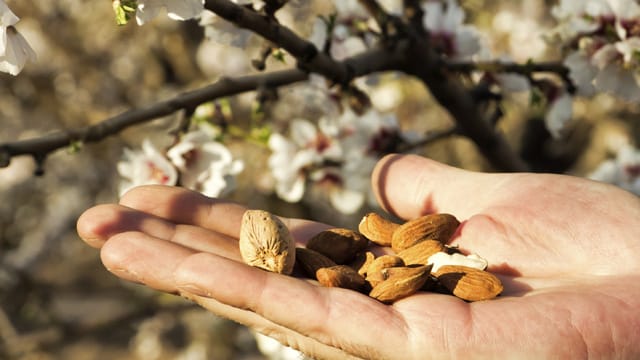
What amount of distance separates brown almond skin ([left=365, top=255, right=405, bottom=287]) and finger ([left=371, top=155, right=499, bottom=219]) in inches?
12.7

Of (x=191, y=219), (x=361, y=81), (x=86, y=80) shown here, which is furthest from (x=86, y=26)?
(x=191, y=219)

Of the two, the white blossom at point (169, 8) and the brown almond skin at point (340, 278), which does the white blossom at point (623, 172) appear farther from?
the white blossom at point (169, 8)

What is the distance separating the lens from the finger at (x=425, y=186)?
72.9 inches

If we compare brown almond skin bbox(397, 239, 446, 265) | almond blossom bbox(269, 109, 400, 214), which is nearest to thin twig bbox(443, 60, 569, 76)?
almond blossom bbox(269, 109, 400, 214)

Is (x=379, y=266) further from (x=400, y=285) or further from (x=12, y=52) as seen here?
(x=12, y=52)

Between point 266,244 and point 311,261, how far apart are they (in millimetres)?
144

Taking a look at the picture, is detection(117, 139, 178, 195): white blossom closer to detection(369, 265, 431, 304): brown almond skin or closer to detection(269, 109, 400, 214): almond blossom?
detection(269, 109, 400, 214): almond blossom

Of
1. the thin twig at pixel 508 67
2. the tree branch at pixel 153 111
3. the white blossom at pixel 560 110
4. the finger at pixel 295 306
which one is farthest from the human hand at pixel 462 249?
the white blossom at pixel 560 110

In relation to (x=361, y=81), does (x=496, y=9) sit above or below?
below

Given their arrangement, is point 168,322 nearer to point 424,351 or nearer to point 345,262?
point 345,262

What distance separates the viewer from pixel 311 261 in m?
1.56

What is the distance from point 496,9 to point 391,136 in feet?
10.8

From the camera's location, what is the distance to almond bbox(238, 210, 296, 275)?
1.45 metres

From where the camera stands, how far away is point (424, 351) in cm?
125
